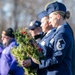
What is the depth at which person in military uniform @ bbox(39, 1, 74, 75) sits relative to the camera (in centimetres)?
655

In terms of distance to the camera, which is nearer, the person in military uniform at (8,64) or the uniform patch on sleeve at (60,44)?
the uniform patch on sleeve at (60,44)

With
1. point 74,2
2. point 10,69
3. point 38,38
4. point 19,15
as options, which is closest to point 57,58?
point 38,38

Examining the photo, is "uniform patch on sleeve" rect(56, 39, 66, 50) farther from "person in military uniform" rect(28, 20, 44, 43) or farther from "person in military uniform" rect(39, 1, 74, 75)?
"person in military uniform" rect(28, 20, 44, 43)

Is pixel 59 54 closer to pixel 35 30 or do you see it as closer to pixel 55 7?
pixel 55 7

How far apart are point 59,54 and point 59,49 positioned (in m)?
0.07

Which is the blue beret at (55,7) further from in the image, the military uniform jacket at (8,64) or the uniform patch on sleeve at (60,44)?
the military uniform jacket at (8,64)

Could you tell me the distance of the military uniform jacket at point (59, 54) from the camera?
654cm

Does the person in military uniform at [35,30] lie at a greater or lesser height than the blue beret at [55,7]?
lesser

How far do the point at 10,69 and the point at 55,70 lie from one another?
3018 mm

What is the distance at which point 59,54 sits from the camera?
6.53 m

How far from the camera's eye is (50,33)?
702 centimetres

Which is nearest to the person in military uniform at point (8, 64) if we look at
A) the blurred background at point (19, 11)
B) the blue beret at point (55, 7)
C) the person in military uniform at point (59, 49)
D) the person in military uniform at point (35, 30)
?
the person in military uniform at point (35, 30)

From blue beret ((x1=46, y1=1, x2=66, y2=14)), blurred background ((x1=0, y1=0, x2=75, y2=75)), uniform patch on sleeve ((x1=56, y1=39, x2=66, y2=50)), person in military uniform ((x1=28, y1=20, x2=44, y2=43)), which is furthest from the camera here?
blurred background ((x1=0, y1=0, x2=75, y2=75))

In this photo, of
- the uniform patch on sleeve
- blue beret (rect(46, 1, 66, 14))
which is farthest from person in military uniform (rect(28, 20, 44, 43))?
the uniform patch on sleeve
